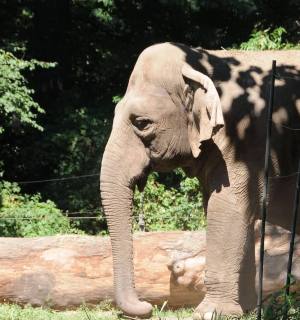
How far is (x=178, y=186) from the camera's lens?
623 inches

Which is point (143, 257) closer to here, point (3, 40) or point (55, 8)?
point (3, 40)

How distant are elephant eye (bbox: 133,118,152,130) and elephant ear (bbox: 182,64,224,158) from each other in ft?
1.14

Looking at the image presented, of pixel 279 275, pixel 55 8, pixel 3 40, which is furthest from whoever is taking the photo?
pixel 55 8

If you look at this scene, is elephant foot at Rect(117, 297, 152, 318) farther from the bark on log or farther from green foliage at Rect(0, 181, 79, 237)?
green foliage at Rect(0, 181, 79, 237)

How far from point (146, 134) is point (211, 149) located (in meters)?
0.54

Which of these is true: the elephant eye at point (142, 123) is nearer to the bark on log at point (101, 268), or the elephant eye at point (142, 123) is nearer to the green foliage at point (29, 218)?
the bark on log at point (101, 268)

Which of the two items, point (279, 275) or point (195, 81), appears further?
point (279, 275)

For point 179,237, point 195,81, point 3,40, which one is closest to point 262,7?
Answer: point 3,40

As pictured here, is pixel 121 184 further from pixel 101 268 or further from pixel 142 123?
pixel 101 268

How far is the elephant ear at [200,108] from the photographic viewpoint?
6.53 meters

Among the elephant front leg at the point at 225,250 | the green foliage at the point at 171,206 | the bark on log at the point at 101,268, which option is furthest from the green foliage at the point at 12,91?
the elephant front leg at the point at 225,250

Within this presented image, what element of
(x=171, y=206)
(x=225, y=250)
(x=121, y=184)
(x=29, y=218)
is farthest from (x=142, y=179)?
(x=171, y=206)

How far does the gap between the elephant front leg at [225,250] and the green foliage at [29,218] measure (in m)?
6.35

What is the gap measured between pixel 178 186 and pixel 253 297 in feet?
28.1
